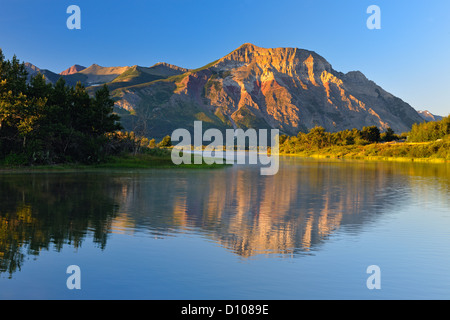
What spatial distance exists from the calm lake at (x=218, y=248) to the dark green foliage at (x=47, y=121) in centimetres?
3610

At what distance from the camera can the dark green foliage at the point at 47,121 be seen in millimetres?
69125

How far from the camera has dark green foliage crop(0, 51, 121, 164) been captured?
227 ft

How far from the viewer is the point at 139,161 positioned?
88438 millimetres

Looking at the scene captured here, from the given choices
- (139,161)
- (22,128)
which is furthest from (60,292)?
(139,161)

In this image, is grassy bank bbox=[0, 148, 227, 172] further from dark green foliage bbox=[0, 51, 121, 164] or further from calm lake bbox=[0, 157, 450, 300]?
calm lake bbox=[0, 157, 450, 300]

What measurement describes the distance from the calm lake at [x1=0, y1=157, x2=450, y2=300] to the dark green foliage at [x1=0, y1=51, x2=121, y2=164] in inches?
1421

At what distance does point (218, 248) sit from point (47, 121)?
6394 centimetres
